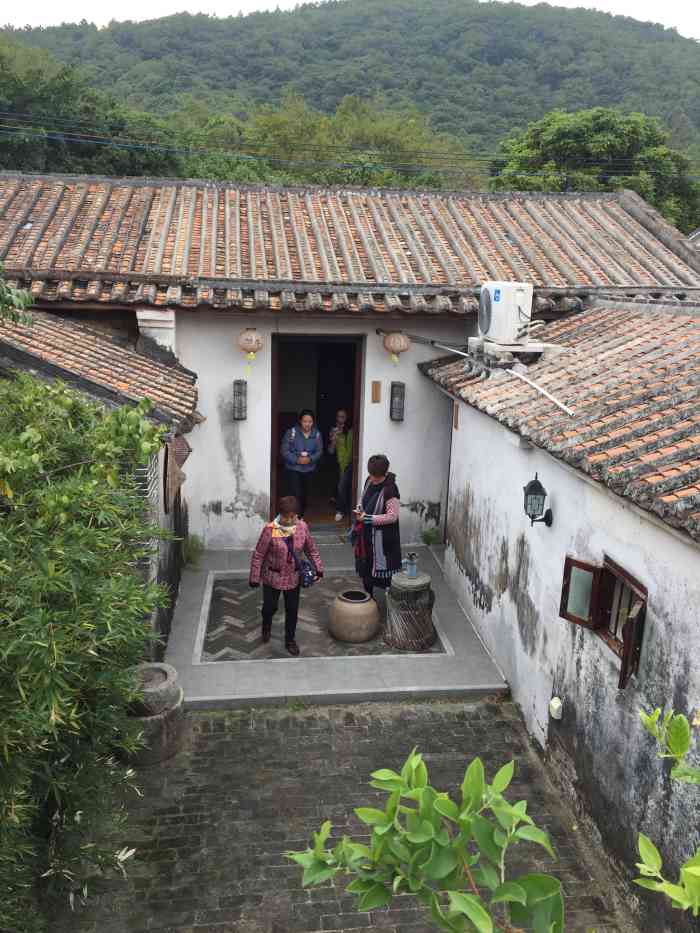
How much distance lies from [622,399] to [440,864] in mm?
5323

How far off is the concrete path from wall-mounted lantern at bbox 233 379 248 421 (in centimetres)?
304

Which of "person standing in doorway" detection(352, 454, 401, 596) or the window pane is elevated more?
the window pane

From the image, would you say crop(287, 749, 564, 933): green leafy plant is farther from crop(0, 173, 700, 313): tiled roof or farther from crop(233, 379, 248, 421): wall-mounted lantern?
crop(233, 379, 248, 421): wall-mounted lantern

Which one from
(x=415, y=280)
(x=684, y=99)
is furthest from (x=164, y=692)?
(x=684, y=99)

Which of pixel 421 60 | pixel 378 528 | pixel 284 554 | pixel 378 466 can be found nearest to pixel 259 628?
pixel 284 554

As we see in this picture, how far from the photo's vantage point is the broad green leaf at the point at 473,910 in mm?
1654

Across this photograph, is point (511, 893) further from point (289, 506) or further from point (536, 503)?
point (289, 506)

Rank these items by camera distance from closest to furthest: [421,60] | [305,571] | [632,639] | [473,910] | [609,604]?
[473,910] → [632,639] → [609,604] → [305,571] → [421,60]

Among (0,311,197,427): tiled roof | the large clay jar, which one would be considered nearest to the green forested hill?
(0,311,197,427): tiled roof

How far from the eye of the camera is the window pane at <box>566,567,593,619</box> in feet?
19.5

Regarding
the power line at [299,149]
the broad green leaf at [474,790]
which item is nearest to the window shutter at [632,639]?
the broad green leaf at [474,790]

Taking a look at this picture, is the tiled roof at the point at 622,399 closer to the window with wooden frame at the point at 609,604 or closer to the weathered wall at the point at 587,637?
the weathered wall at the point at 587,637

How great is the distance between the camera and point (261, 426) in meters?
11.2

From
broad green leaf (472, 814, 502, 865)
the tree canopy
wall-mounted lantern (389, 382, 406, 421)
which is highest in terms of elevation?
the tree canopy
